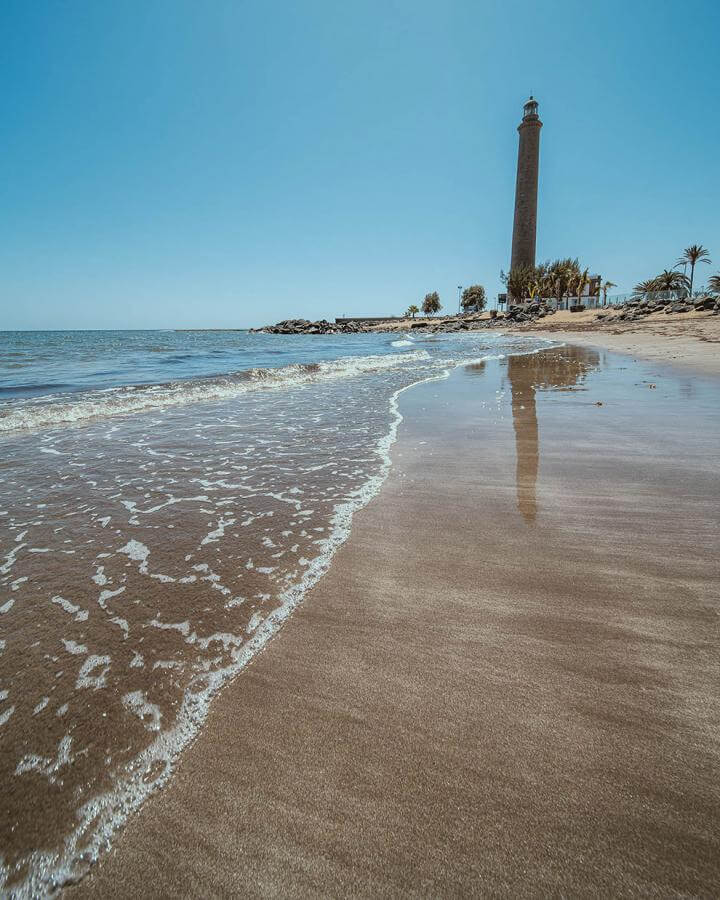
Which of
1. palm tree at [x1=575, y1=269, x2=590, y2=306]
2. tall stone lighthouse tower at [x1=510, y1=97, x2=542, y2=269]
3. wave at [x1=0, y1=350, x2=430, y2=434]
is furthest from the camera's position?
tall stone lighthouse tower at [x1=510, y1=97, x2=542, y2=269]

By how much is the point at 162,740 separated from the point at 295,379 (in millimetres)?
12106

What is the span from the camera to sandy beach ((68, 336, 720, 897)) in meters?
1.08

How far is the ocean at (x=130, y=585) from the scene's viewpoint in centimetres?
Result: 131

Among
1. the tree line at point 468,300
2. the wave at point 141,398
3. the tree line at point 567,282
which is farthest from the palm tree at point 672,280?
the wave at point 141,398

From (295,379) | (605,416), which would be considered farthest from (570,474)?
(295,379)

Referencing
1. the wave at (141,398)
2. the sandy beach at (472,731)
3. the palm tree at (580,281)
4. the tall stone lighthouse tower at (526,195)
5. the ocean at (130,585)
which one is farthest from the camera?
the tall stone lighthouse tower at (526,195)

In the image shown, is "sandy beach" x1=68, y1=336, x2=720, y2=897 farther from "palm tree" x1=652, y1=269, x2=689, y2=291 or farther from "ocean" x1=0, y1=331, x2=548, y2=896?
"palm tree" x1=652, y1=269, x2=689, y2=291

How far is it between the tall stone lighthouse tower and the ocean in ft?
243

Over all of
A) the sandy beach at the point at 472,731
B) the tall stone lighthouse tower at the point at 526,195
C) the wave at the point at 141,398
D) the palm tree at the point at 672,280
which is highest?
the tall stone lighthouse tower at the point at 526,195

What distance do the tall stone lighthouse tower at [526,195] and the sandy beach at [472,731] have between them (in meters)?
76.7

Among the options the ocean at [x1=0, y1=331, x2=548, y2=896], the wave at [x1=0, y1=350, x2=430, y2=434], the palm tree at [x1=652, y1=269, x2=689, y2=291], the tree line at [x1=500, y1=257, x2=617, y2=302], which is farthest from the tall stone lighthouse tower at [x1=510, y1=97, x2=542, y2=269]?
the ocean at [x1=0, y1=331, x2=548, y2=896]

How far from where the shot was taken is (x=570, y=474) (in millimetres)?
3803

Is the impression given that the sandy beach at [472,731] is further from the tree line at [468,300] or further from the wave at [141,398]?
the tree line at [468,300]

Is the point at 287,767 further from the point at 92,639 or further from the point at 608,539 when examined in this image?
the point at 608,539
